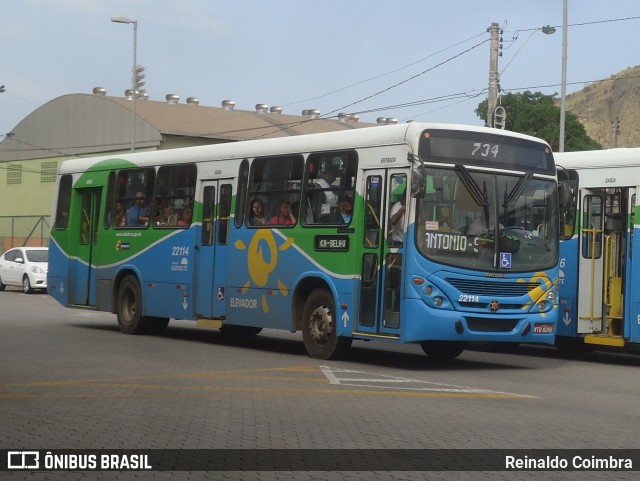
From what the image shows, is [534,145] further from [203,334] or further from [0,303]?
[0,303]

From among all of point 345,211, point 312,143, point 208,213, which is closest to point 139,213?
point 208,213

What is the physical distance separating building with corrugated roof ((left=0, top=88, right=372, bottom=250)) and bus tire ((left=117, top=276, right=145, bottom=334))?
38699 mm

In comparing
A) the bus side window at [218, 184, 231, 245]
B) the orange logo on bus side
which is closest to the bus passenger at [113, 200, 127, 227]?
the bus side window at [218, 184, 231, 245]

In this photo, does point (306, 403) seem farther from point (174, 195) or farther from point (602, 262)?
point (174, 195)

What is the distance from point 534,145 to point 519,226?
51.3 inches

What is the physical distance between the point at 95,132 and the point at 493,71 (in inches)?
1421

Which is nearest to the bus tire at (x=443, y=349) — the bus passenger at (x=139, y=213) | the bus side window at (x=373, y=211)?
the bus side window at (x=373, y=211)

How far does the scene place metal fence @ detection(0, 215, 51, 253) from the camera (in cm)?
6266

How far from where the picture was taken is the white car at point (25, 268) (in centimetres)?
4162

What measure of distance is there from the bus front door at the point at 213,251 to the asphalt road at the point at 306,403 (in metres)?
0.79

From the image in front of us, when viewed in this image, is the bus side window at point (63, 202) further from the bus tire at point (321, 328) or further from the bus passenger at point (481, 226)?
the bus passenger at point (481, 226)

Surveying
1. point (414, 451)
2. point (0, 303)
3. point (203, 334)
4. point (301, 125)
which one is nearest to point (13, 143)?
point (301, 125)

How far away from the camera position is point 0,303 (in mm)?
33562


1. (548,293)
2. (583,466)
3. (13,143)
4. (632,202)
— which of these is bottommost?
(583,466)
